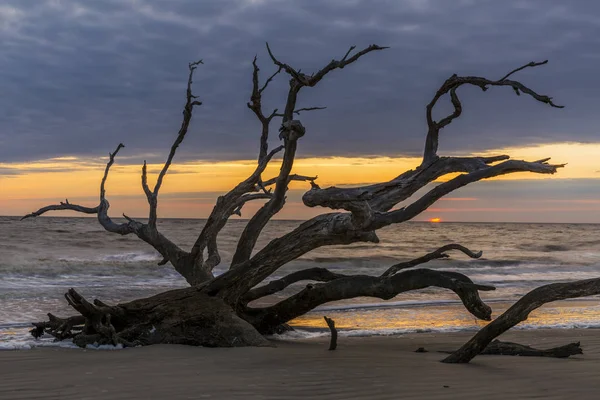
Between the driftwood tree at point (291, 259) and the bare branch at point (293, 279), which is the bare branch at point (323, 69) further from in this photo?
the bare branch at point (293, 279)

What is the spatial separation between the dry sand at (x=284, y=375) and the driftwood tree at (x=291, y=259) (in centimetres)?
47

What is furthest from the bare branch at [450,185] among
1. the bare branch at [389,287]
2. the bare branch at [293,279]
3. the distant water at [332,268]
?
the distant water at [332,268]

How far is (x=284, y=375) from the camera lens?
5957mm

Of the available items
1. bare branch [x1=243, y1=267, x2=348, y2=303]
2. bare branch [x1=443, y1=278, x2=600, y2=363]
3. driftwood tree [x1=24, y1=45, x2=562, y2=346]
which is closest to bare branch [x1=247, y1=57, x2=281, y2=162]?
driftwood tree [x1=24, y1=45, x2=562, y2=346]

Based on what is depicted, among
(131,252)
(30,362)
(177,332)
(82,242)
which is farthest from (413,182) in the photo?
(82,242)

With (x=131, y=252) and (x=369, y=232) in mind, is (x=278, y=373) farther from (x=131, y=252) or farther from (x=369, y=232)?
(x=131, y=252)

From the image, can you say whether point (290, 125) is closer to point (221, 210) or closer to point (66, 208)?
point (221, 210)

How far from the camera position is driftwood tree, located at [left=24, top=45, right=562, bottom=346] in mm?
6762

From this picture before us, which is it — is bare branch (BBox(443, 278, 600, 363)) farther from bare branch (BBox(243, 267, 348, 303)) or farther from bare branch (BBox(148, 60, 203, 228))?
bare branch (BBox(148, 60, 203, 228))

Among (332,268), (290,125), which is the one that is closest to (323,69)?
(290,125)

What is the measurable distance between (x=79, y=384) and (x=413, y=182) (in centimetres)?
381

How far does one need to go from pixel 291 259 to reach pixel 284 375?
2.36 meters

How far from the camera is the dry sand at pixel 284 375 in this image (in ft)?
17.5

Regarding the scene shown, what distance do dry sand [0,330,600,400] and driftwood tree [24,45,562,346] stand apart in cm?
47
